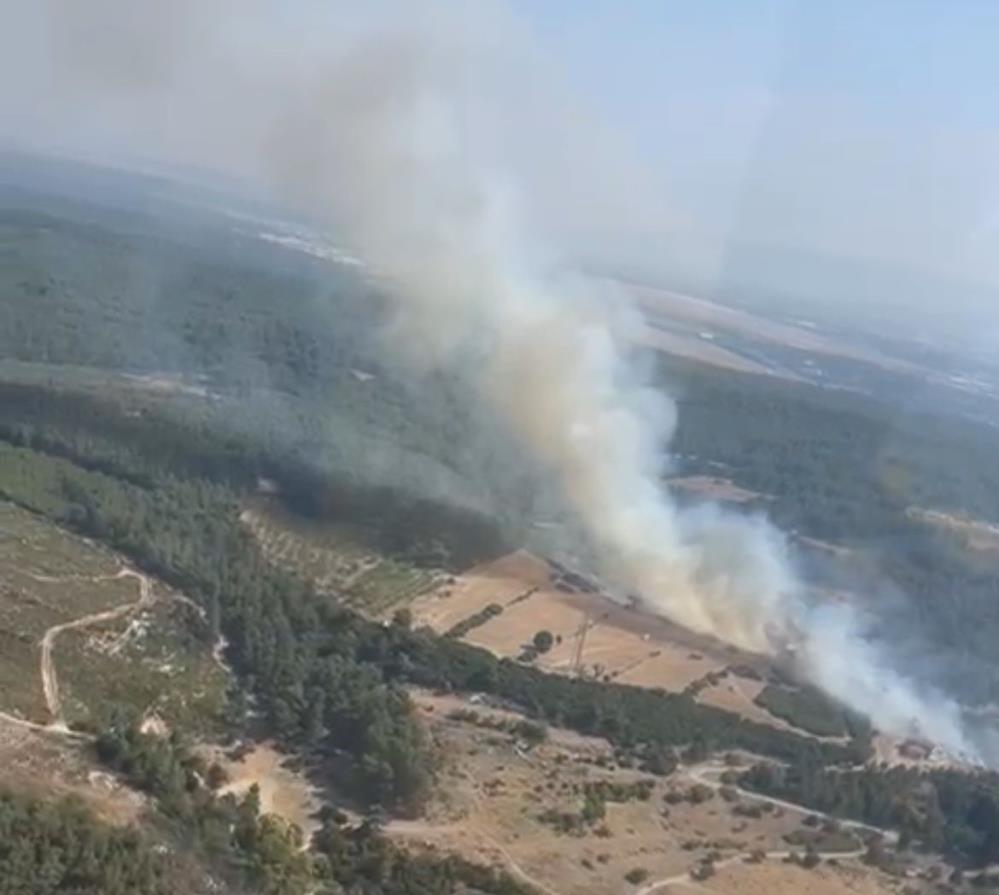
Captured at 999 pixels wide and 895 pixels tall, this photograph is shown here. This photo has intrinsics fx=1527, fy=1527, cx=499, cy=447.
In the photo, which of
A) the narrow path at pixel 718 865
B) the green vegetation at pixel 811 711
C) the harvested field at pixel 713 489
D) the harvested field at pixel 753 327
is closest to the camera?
the narrow path at pixel 718 865

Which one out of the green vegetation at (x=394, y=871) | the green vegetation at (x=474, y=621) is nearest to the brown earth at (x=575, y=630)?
the green vegetation at (x=474, y=621)

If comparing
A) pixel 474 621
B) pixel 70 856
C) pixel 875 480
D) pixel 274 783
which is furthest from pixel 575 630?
pixel 875 480

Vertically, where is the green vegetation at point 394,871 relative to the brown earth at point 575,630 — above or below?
below

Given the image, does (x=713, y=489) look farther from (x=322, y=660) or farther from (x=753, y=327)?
(x=753, y=327)

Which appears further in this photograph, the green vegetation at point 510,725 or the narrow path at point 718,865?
the green vegetation at point 510,725

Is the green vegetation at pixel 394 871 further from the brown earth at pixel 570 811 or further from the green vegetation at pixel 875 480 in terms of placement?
the green vegetation at pixel 875 480

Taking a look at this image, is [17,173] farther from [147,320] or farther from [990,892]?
[990,892]

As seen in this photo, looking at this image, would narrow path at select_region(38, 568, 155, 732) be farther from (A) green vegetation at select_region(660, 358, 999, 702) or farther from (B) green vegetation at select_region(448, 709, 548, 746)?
(A) green vegetation at select_region(660, 358, 999, 702)

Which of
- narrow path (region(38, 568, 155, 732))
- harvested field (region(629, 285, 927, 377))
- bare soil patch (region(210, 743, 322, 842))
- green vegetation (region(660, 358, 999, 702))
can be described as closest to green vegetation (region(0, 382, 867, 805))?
bare soil patch (region(210, 743, 322, 842))

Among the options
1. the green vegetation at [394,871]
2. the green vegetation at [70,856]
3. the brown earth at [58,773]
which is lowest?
the green vegetation at [394,871]
